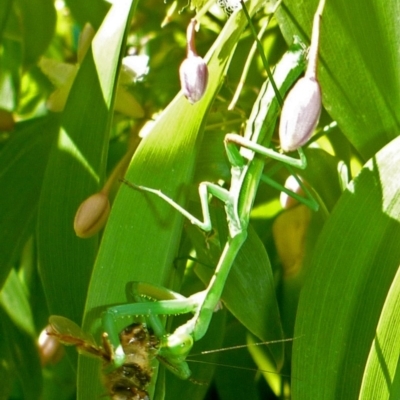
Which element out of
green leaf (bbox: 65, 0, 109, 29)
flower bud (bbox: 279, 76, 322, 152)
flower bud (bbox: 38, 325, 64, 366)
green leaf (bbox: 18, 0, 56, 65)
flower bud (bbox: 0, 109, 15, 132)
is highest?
green leaf (bbox: 65, 0, 109, 29)

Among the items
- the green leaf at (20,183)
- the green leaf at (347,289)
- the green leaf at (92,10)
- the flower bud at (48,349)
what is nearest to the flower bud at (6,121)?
the green leaf at (20,183)

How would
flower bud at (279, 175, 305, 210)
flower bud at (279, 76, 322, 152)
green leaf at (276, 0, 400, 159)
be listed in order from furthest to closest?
flower bud at (279, 175, 305, 210) → green leaf at (276, 0, 400, 159) → flower bud at (279, 76, 322, 152)

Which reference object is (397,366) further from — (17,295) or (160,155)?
(17,295)

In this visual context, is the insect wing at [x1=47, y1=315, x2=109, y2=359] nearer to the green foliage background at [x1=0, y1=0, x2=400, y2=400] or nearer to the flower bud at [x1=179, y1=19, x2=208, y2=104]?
the green foliage background at [x1=0, y1=0, x2=400, y2=400]

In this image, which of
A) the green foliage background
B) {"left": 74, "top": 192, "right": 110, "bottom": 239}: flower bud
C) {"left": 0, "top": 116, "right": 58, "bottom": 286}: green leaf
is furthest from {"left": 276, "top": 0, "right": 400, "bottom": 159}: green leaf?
{"left": 0, "top": 116, "right": 58, "bottom": 286}: green leaf

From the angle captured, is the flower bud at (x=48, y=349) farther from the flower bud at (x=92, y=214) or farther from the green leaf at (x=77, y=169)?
the flower bud at (x=92, y=214)

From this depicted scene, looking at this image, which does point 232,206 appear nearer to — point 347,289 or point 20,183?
point 347,289
